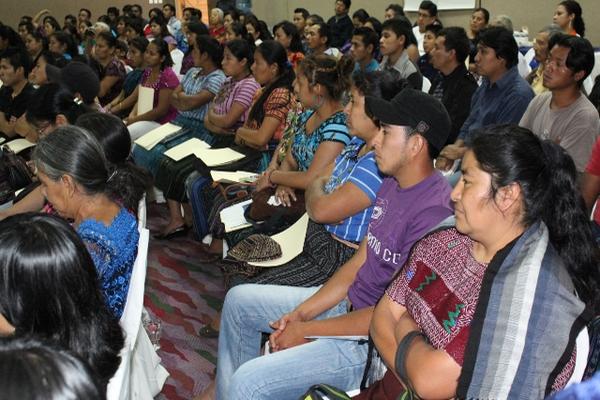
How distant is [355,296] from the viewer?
194 cm

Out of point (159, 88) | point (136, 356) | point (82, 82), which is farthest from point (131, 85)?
point (136, 356)

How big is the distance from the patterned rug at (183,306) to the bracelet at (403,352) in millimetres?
1197

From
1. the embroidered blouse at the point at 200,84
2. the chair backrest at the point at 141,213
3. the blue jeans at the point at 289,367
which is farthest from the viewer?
the embroidered blouse at the point at 200,84

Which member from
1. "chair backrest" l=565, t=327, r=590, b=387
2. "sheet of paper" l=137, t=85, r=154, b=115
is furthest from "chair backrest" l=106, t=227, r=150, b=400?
"sheet of paper" l=137, t=85, r=154, b=115

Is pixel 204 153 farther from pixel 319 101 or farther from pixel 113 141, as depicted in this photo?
pixel 113 141

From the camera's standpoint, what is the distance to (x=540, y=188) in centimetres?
138

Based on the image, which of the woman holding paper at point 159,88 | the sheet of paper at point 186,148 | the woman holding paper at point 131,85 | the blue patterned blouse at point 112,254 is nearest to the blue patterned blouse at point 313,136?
the sheet of paper at point 186,148

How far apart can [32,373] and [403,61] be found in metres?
4.81

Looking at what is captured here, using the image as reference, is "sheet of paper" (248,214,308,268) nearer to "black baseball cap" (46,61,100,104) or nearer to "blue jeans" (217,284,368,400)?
"blue jeans" (217,284,368,400)

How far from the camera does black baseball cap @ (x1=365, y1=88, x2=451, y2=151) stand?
186 cm

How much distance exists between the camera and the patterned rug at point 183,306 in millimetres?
2561

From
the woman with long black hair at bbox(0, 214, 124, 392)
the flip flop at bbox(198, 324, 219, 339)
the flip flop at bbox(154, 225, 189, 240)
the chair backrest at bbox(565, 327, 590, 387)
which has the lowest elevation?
→ the flip flop at bbox(154, 225, 189, 240)

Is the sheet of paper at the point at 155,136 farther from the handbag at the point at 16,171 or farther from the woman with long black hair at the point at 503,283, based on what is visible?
the woman with long black hair at the point at 503,283

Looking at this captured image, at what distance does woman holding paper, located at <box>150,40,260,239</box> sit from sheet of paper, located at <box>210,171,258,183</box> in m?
0.49
